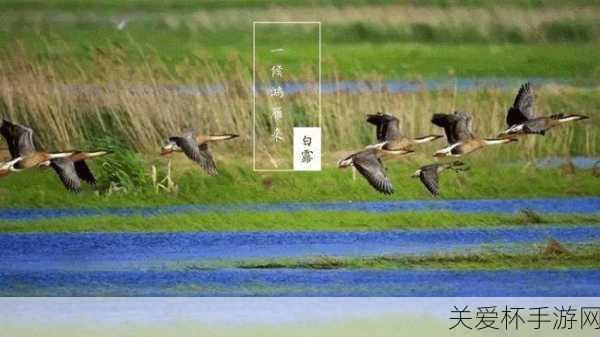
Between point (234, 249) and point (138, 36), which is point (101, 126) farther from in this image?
point (234, 249)

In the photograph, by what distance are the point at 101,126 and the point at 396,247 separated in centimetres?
106

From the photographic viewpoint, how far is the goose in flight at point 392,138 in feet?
14.8

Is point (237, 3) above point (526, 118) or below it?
above

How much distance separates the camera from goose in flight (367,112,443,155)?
4496 millimetres

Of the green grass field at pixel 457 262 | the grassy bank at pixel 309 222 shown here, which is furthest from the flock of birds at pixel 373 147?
the green grass field at pixel 457 262

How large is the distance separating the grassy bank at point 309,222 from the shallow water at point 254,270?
2 cm

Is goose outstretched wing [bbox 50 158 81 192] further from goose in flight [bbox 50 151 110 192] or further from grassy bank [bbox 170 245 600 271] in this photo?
grassy bank [bbox 170 245 600 271]

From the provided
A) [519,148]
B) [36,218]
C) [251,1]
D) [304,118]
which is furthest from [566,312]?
[36,218]

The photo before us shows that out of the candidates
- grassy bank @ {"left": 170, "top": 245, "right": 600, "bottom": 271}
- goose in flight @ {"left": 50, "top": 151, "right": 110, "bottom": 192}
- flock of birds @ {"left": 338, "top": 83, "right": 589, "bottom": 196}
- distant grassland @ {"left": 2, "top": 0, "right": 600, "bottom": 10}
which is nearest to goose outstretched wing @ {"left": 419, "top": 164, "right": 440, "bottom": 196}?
flock of birds @ {"left": 338, "top": 83, "right": 589, "bottom": 196}

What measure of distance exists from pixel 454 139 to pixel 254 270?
790 millimetres

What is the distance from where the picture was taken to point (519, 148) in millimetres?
4504

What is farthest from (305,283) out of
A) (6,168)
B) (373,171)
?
(6,168)

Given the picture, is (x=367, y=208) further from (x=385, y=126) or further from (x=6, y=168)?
(x=6, y=168)

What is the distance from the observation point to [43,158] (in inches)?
177
